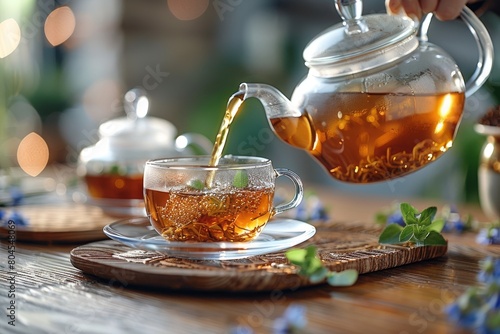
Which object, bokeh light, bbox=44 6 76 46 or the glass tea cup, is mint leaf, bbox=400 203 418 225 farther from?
bokeh light, bbox=44 6 76 46

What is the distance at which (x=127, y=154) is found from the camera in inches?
59.6

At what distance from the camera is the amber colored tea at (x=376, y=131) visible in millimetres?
1048

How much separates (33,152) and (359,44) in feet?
9.78

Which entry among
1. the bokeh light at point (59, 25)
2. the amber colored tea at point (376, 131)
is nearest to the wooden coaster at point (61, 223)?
the amber colored tea at point (376, 131)

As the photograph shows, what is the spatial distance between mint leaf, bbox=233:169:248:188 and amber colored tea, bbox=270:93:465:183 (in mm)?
145

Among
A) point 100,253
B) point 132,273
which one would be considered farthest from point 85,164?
point 132,273

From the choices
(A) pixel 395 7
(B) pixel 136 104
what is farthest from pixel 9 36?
(A) pixel 395 7

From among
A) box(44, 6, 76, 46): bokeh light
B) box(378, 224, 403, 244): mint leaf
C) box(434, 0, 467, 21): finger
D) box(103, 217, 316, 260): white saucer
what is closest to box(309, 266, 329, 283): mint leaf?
box(103, 217, 316, 260): white saucer

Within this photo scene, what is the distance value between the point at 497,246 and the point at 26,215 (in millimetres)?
857

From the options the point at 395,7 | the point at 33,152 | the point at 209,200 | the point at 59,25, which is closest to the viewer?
the point at 209,200

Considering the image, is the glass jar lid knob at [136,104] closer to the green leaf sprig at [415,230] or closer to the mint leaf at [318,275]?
the green leaf sprig at [415,230]

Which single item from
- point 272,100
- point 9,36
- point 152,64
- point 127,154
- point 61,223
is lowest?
point 61,223

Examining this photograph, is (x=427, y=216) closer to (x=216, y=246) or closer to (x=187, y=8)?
(x=216, y=246)

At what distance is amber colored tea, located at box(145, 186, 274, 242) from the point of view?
0.96 metres
